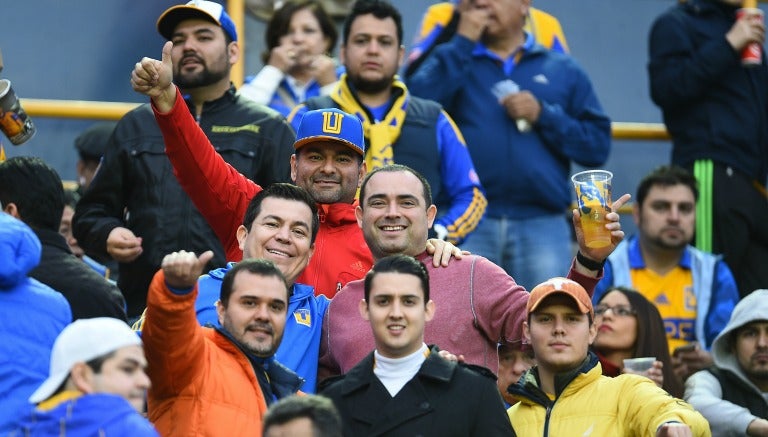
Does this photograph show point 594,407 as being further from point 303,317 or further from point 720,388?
point 720,388

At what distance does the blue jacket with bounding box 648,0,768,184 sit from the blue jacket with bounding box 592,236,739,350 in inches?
37.7

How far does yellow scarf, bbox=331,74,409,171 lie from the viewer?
931 centimetres

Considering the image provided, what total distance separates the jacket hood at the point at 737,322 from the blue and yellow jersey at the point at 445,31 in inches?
114

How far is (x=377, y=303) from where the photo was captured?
21.2 feet

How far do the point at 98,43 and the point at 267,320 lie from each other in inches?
240

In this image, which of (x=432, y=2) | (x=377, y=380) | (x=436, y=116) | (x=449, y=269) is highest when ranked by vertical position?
(x=432, y=2)

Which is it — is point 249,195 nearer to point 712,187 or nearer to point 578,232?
point 578,232

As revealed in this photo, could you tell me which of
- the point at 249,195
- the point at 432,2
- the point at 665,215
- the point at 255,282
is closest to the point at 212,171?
the point at 249,195

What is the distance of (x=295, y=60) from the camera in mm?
10531

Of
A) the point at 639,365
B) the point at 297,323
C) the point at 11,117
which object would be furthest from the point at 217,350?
the point at 639,365

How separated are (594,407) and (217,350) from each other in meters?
1.59

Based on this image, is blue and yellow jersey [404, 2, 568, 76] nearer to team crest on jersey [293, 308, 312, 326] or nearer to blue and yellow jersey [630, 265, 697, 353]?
blue and yellow jersey [630, 265, 697, 353]

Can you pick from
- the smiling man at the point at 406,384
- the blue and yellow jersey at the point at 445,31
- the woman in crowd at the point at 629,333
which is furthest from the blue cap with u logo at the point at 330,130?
the blue and yellow jersey at the point at 445,31

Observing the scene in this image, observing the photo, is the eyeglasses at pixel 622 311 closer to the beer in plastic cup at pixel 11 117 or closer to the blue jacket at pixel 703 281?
the blue jacket at pixel 703 281
